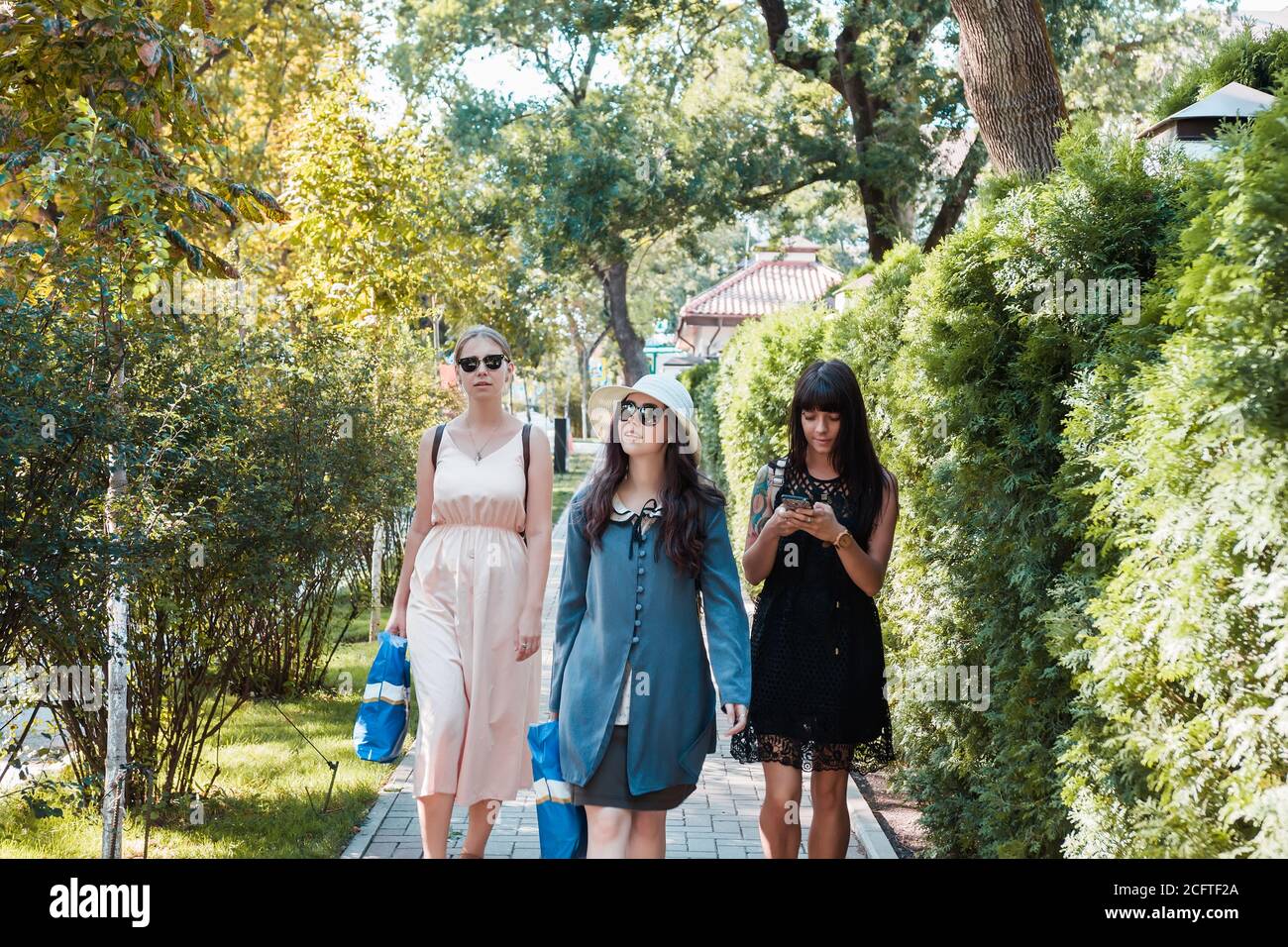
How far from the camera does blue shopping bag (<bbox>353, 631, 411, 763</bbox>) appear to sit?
5.45 meters

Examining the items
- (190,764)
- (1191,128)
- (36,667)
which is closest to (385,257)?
(190,764)

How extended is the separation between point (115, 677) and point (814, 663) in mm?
2978

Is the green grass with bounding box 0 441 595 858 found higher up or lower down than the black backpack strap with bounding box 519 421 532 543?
lower down

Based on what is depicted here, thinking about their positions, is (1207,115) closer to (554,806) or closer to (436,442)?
(436,442)

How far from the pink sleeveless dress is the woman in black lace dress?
3.67 feet

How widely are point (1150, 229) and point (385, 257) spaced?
29.5ft

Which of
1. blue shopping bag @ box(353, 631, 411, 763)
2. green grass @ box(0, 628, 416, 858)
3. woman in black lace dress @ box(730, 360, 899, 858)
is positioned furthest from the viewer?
green grass @ box(0, 628, 416, 858)

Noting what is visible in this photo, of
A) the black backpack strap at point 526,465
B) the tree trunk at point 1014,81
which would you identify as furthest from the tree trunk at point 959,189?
the black backpack strap at point 526,465

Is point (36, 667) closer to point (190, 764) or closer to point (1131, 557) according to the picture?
point (190, 764)

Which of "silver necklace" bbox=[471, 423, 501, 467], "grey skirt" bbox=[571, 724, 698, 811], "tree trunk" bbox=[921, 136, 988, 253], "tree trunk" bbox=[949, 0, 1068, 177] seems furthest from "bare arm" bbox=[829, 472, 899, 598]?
"tree trunk" bbox=[921, 136, 988, 253]

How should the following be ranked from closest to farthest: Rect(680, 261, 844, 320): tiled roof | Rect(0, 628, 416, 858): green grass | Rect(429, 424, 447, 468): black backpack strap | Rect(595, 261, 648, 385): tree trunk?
Rect(429, 424, 447, 468): black backpack strap
Rect(0, 628, 416, 858): green grass
Rect(595, 261, 648, 385): tree trunk
Rect(680, 261, 844, 320): tiled roof

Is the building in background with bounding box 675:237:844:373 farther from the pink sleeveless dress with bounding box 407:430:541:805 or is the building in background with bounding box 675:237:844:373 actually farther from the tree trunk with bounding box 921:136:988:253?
the pink sleeveless dress with bounding box 407:430:541:805

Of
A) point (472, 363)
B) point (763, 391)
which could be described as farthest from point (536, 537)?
point (763, 391)

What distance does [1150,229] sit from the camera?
4.61m
